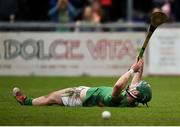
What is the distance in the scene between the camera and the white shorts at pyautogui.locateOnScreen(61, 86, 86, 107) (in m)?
14.4

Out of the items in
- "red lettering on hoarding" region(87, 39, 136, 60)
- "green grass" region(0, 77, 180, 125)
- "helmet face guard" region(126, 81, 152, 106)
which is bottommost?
"red lettering on hoarding" region(87, 39, 136, 60)

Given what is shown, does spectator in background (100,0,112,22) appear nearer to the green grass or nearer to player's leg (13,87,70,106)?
the green grass

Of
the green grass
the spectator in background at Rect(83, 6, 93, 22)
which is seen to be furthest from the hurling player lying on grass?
the spectator in background at Rect(83, 6, 93, 22)

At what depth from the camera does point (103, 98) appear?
1436 centimetres

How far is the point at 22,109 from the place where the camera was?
46.5 feet

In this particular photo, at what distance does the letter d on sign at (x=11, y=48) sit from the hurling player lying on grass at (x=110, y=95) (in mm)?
11315

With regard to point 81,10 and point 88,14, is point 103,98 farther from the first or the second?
point 81,10

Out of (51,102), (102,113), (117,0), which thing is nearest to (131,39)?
(117,0)

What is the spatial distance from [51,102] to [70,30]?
40.4 ft

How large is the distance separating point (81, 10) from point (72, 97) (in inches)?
586

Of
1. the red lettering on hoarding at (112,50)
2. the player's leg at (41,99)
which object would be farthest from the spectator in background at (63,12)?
the player's leg at (41,99)

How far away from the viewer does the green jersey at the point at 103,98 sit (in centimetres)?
1422

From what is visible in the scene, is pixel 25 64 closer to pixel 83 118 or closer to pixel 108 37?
pixel 108 37

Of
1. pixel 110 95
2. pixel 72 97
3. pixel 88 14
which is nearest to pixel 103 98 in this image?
pixel 110 95
